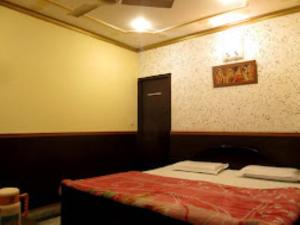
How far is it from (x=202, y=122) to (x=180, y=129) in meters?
0.42

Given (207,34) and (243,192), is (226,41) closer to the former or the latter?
(207,34)

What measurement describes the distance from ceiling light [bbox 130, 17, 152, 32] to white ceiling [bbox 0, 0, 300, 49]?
0.26 ft

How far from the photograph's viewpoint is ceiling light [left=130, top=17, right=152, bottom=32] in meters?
3.51

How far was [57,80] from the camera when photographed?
3441mm

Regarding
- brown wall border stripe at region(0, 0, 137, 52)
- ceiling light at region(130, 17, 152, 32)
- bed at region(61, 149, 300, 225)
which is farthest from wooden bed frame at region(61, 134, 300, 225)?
ceiling light at region(130, 17, 152, 32)

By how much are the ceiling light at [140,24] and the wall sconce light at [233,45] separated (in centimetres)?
119

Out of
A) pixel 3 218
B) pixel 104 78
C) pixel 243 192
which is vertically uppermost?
pixel 104 78

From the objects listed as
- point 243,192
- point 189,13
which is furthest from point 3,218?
point 189,13

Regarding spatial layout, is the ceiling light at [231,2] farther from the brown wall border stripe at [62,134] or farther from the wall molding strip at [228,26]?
the brown wall border stripe at [62,134]

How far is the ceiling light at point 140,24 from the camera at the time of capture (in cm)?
351

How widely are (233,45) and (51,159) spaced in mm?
3063

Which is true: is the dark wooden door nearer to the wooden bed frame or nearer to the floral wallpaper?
the floral wallpaper

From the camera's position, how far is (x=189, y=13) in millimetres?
3277

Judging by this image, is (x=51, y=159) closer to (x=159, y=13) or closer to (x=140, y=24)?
(x=140, y=24)
